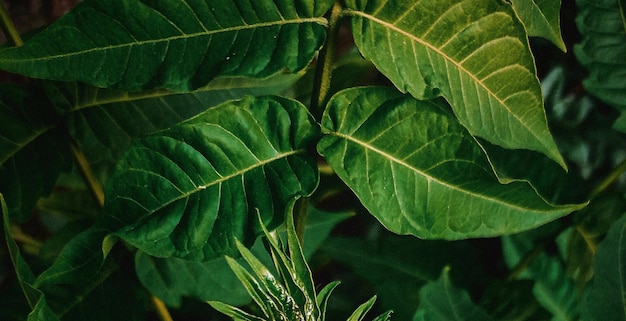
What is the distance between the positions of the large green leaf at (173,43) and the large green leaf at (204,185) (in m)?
0.04

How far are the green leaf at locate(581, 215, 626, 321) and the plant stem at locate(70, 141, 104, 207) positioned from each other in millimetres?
501

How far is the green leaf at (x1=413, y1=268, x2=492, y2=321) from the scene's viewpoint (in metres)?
0.56

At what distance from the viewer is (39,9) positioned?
0.98 m

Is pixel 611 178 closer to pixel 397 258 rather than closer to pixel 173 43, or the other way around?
pixel 397 258

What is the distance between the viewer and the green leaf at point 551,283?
27.5 inches

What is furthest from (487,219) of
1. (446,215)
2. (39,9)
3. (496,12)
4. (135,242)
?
(39,9)

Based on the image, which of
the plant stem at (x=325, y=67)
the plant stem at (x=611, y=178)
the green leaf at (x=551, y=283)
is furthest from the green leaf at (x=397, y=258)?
the plant stem at (x=325, y=67)

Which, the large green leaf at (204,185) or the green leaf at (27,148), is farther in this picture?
the green leaf at (27,148)

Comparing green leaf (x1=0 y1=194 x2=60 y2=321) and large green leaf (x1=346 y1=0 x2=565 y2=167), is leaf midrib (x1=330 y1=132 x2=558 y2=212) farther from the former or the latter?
green leaf (x1=0 y1=194 x2=60 y2=321)

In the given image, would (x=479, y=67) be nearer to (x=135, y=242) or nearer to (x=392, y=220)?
(x=392, y=220)

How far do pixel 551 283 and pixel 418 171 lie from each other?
12.1 inches

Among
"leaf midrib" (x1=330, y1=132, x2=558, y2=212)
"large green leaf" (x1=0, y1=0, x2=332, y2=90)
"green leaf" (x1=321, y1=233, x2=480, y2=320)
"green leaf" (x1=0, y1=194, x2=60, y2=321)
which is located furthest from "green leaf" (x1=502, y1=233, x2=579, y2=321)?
"green leaf" (x1=0, y1=194, x2=60, y2=321)

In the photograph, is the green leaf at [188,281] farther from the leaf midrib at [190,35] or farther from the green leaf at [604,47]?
the green leaf at [604,47]

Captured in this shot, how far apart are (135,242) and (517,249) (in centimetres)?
48
